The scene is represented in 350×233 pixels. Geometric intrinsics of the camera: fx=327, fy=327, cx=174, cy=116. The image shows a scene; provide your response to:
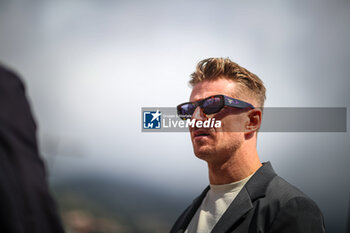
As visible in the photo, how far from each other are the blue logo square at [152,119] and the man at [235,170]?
45 cm

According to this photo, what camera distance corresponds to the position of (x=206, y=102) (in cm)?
164

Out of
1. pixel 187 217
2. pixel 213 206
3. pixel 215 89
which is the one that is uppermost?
pixel 215 89

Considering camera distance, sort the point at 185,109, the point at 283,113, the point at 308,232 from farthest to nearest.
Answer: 1. the point at 283,113
2. the point at 185,109
3. the point at 308,232

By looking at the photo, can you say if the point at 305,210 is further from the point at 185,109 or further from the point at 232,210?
the point at 185,109

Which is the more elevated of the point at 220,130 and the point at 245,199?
the point at 220,130

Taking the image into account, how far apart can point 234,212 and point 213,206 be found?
0.19 meters

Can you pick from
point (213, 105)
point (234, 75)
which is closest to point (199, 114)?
point (213, 105)

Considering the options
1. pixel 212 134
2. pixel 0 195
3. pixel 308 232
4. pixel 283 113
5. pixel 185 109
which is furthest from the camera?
pixel 283 113

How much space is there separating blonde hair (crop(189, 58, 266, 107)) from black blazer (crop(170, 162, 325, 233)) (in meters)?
0.44

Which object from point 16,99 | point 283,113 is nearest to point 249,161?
point 283,113

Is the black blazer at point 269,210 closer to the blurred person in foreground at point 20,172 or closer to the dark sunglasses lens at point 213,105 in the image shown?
the dark sunglasses lens at point 213,105

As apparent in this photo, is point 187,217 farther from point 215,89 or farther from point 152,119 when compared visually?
point 152,119

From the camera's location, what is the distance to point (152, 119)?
88.7 inches

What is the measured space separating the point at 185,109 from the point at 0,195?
51.4 inches
